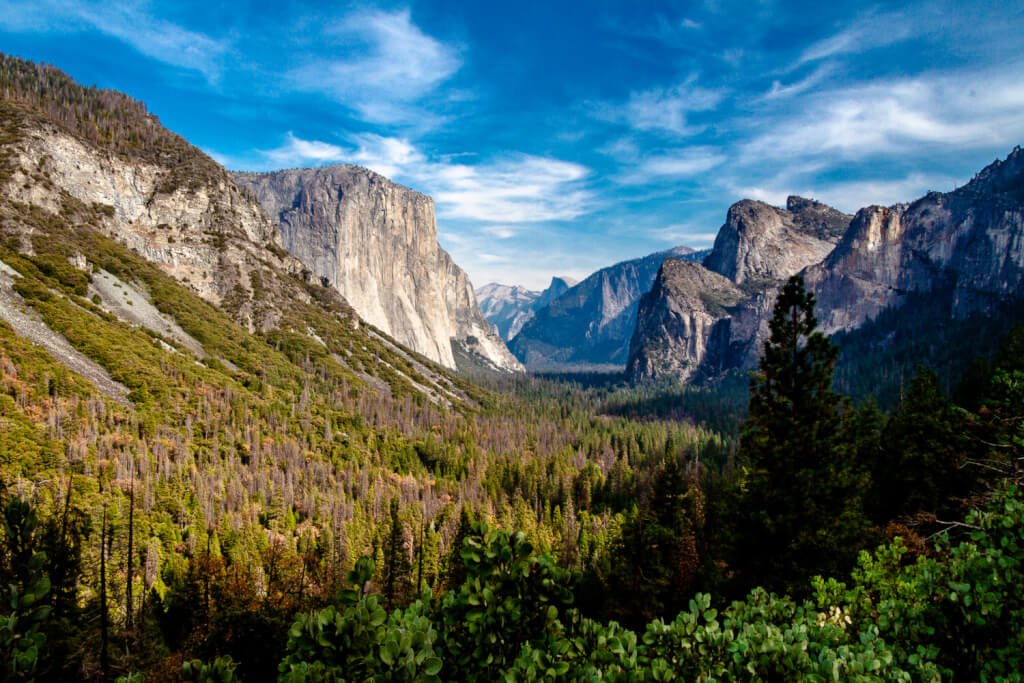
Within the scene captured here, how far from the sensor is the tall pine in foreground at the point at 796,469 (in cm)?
1723

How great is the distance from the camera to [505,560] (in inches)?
158

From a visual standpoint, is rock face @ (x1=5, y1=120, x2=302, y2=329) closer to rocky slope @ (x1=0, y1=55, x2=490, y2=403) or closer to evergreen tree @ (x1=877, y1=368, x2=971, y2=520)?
rocky slope @ (x1=0, y1=55, x2=490, y2=403)

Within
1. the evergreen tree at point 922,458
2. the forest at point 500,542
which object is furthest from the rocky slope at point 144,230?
the evergreen tree at point 922,458

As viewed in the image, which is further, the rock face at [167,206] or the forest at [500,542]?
the rock face at [167,206]

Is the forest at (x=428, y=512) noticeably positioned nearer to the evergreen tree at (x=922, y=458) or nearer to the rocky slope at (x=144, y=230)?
the evergreen tree at (x=922, y=458)

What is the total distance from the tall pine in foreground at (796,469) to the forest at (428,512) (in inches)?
4.4

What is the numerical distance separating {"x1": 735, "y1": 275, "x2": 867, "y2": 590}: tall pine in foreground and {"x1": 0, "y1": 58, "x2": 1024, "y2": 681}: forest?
11 cm

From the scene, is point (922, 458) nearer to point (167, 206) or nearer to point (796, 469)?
point (796, 469)

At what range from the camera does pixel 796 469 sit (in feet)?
61.0

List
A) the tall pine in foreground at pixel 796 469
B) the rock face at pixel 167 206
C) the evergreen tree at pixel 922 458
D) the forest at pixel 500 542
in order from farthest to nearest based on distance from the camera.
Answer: the rock face at pixel 167 206 → the evergreen tree at pixel 922 458 → the tall pine in foreground at pixel 796 469 → the forest at pixel 500 542

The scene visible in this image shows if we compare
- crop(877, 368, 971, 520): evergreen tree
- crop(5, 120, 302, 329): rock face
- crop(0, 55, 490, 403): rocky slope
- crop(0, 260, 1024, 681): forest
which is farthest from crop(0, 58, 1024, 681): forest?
crop(5, 120, 302, 329): rock face

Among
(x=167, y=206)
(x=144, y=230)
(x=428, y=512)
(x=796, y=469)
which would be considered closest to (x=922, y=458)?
(x=796, y=469)

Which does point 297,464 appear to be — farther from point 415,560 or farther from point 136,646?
point 136,646

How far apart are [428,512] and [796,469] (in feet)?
194
